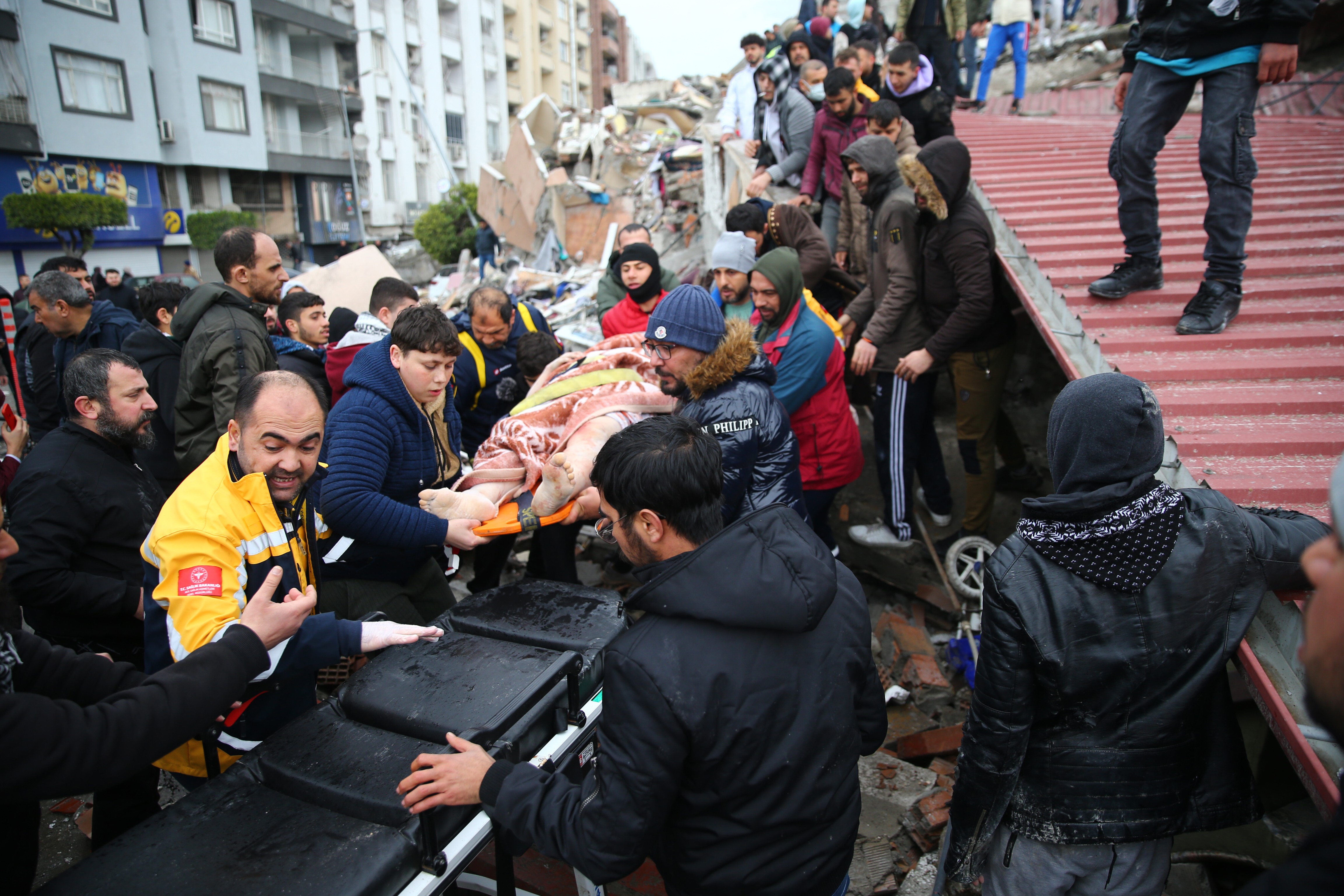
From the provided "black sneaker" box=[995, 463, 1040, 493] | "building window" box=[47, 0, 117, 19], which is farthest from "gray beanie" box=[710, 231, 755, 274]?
"building window" box=[47, 0, 117, 19]

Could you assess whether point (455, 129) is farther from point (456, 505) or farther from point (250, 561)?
point (250, 561)

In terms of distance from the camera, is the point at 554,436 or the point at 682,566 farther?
the point at 554,436

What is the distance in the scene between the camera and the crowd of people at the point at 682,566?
4.80 ft

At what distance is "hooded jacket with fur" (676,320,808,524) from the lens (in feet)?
9.29

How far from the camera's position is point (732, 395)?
286cm

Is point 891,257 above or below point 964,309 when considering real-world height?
above

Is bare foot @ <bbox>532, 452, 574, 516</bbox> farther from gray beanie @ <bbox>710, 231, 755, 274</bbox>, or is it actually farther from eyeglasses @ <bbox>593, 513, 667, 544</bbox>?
gray beanie @ <bbox>710, 231, 755, 274</bbox>

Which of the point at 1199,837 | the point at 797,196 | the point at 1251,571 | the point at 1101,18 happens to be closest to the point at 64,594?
the point at 1251,571

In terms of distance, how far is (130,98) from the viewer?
21.5m

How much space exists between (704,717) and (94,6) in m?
28.4

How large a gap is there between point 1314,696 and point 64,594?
11.2ft

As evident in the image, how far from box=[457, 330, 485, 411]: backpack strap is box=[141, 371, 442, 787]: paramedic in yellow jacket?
1.86 meters

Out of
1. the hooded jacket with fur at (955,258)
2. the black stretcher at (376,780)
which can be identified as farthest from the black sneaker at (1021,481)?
the black stretcher at (376,780)

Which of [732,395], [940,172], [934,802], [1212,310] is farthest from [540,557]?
[1212,310]
